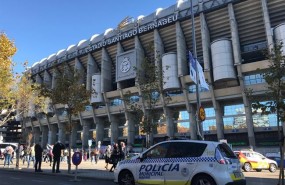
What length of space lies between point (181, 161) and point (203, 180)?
0.84 metres

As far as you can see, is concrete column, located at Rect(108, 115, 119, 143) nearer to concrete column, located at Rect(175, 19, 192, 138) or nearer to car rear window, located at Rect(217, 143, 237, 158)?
concrete column, located at Rect(175, 19, 192, 138)

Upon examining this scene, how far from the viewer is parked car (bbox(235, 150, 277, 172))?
66.6 feet

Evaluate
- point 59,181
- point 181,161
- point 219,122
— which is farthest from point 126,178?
point 219,122

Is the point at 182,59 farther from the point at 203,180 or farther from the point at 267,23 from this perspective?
the point at 203,180

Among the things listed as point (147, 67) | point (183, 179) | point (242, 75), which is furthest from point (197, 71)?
point (242, 75)

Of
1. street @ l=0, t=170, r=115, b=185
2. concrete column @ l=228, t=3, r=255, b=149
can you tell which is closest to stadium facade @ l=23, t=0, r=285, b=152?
concrete column @ l=228, t=3, r=255, b=149

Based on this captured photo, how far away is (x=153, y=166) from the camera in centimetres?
925

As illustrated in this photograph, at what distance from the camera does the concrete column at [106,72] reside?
198ft

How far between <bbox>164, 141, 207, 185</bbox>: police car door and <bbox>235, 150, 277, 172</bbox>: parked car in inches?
498

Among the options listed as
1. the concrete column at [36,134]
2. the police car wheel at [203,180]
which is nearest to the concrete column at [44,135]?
the concrete column at [36,134]

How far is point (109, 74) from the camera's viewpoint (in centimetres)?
6247

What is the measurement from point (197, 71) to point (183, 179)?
267 inches

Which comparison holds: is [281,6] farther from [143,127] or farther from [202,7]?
[143,127]

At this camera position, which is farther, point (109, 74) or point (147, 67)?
point (109, 74)
